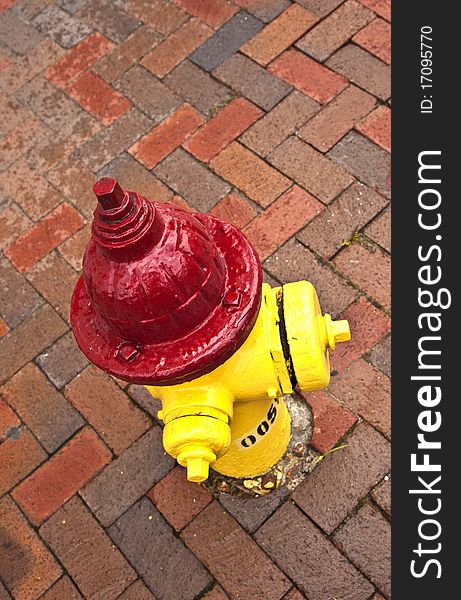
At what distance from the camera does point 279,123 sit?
3305mm

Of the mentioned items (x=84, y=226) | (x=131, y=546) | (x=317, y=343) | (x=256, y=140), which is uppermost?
(x=317, y=343)

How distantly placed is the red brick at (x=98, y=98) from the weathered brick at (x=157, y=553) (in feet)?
7.05

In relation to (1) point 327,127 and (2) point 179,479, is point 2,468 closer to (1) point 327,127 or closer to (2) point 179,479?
(2) point 179,479

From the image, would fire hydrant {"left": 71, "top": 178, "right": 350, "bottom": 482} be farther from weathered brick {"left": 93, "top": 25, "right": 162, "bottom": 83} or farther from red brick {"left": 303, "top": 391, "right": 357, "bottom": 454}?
weathered brick {"left": 93, "top": 25, "right": 162, "bottom": 83}

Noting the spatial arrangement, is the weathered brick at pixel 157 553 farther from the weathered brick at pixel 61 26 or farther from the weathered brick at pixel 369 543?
the weathered brick at pixel 61 26

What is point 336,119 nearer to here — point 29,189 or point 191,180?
point 191,180

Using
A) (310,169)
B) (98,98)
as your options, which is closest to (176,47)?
(98,98)

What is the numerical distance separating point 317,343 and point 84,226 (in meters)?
1.91

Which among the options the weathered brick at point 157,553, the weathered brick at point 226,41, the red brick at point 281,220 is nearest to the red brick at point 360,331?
the red brick at point 281,220

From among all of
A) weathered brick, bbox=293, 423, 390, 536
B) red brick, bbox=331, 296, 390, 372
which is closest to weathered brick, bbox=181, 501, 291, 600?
weathered brick, bbox=293, 423, 390, 536

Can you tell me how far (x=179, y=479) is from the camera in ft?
8.57

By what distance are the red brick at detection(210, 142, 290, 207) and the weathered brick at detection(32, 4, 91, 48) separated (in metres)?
1.39

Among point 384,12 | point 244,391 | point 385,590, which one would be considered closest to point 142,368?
point 244,391

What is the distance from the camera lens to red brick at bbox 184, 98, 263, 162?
332cm
